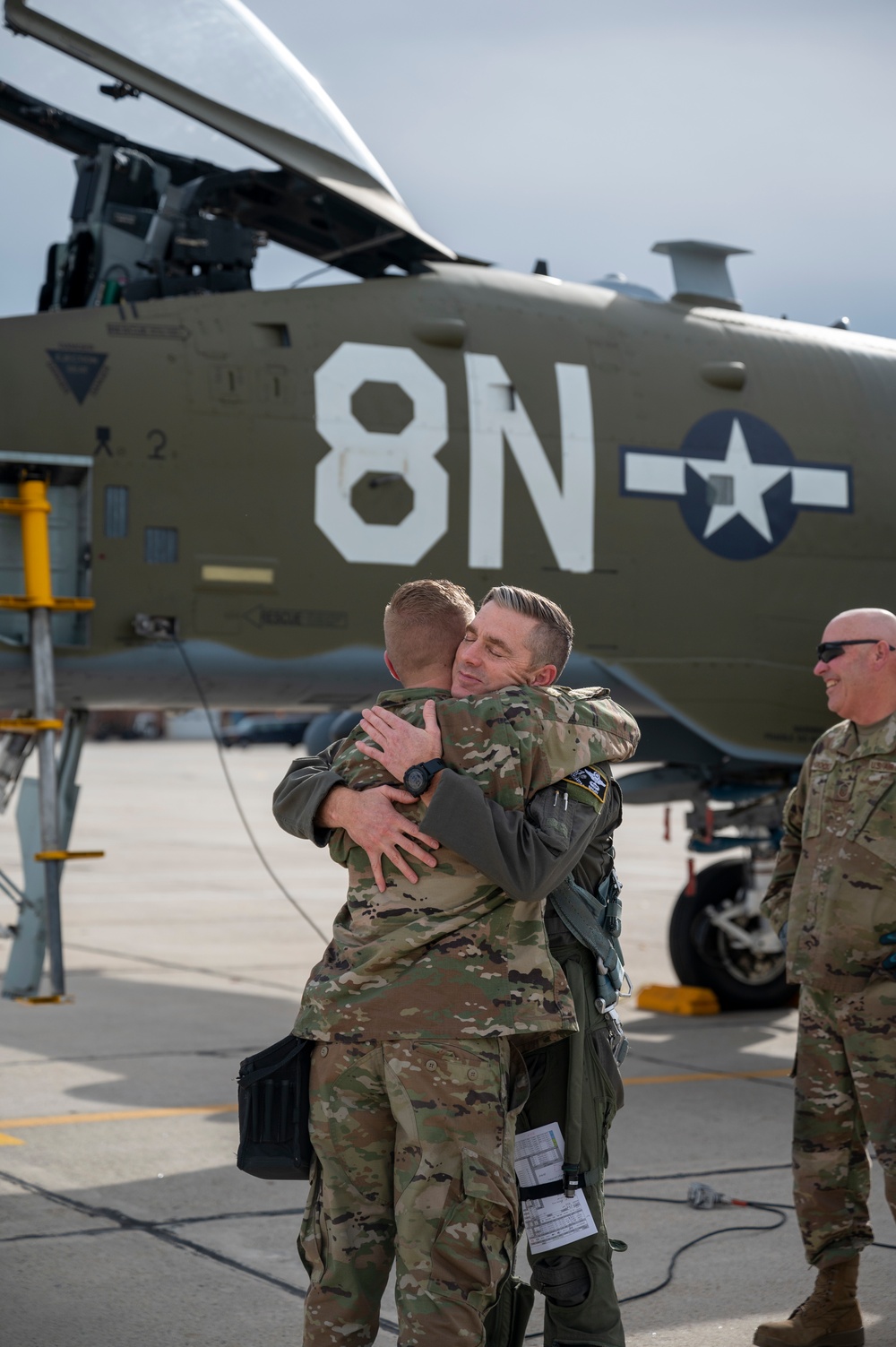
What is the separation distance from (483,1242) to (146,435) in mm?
4732

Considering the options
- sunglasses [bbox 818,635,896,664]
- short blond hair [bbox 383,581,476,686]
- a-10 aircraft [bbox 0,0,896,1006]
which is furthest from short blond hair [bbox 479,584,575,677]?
a-10 aircraft [bbox 0,0,896,1006]

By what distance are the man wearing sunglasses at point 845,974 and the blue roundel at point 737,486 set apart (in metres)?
3.94

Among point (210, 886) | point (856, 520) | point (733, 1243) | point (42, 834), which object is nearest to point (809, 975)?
point (733, 1243)

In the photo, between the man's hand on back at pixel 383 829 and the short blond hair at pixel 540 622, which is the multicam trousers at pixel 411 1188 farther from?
the short blond hair at pixel 540 622

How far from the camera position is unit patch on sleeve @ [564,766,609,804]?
2.86 m

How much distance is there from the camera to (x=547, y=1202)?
2984 mm

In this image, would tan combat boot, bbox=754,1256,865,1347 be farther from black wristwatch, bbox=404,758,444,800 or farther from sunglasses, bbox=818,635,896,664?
black wristwatch, bbox=404,758,444,800

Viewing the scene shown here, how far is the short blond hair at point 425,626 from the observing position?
9.61ft

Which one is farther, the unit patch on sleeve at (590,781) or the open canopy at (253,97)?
the open canopy at (253,97)

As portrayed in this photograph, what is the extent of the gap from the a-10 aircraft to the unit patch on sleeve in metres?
4.16

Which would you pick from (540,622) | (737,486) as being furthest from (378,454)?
(540,622)

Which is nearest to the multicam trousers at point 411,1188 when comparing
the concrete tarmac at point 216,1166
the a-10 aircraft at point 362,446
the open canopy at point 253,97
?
the concrete tarmac at point 216,1166

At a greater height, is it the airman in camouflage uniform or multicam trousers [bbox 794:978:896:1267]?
the airman in camouflage uniform

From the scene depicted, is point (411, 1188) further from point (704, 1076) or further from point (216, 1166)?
point (704, 1076)
